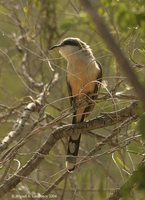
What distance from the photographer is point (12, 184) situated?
10.3ft

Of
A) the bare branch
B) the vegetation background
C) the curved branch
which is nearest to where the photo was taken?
the vegetation background

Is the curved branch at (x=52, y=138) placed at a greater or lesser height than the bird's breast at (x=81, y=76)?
lesser

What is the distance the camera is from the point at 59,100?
2.78 metres

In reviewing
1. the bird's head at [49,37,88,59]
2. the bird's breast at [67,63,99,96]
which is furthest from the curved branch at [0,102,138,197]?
the bird's head at [49,37,88,59]

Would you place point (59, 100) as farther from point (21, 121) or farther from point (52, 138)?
point (21, 121)

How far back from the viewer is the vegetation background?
2.73 m

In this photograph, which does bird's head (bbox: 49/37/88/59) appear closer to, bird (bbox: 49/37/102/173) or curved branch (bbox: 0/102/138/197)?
bird (bbox: 49/37/102/173)

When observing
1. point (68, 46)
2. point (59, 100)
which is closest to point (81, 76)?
point (68, 46)

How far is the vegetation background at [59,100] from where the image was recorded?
2734 mm

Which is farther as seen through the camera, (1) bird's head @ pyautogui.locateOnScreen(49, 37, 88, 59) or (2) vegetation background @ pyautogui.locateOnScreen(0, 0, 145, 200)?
(1) bird's head @ pyautogui.locateOnScreen(49, 37, 88, 59)

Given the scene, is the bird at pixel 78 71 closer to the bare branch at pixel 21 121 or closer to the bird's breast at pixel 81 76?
the bird's breast at pixel 81 76

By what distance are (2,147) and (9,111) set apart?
0.74 metres

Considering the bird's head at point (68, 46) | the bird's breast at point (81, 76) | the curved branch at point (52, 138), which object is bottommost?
the curved branch at point (52, 138)

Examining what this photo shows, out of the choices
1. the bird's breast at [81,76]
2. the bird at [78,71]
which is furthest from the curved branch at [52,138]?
the bird's breast at [81,76]
